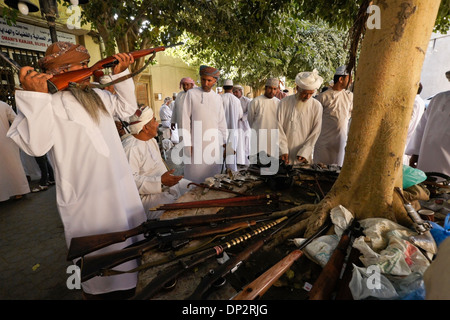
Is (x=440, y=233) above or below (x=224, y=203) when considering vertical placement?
above

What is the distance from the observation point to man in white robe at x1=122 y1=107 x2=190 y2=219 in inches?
99.9

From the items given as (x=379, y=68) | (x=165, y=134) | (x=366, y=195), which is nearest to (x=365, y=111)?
(x=379, y=68)

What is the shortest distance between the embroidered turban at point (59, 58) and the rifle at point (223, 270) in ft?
6.23

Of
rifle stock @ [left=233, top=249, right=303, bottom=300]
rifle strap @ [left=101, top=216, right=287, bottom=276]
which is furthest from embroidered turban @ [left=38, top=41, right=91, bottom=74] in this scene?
rifle stock @ [left=233, top=249, right=303, bottom=300]

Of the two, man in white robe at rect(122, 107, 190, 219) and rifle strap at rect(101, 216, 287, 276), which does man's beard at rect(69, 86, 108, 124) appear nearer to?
man in white robe at rect(122, 107, 190, 219)

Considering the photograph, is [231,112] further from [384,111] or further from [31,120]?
[31,120]

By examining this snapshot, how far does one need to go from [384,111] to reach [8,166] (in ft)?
21.4

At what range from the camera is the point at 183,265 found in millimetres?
1282

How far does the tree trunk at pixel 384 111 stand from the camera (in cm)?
153

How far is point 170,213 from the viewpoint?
2.05 meters

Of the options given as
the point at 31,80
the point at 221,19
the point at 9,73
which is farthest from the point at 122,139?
the point at 9,73

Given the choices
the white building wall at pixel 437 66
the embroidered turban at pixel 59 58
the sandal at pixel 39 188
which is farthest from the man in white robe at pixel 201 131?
the white building wall at pixel 437 66

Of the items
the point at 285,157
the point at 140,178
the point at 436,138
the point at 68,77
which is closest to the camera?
the point at 68,77
